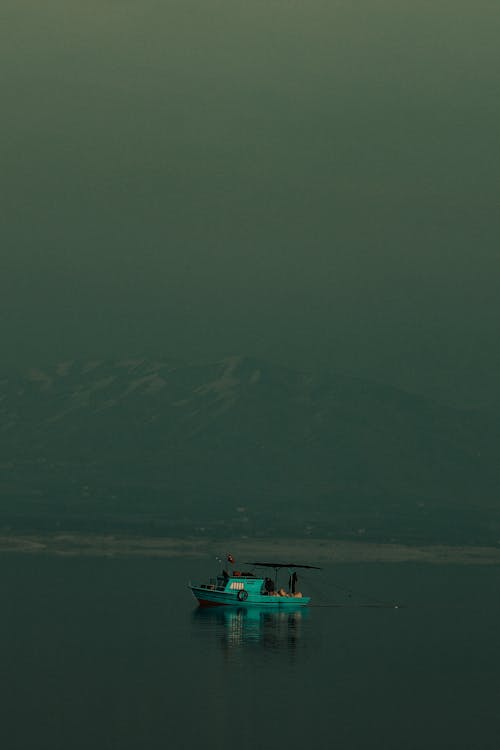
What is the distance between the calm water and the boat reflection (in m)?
0.21

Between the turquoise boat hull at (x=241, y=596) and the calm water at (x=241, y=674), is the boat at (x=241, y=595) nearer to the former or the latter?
the turquoise boat hull at (x=241, y=596)

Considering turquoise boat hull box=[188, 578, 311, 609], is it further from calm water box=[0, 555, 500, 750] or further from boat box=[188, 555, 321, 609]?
calm water box=[0, 555, 500, 750]

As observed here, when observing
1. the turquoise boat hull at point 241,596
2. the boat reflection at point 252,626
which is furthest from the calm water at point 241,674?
the turquoise boat hull at point 241,596

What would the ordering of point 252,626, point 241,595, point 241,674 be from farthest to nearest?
point 241,595 < point 252,626 < point 241,674

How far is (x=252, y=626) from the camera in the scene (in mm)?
121312

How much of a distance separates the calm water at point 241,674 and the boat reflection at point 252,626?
0.21 metres

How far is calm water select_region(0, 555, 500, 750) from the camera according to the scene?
241 feet

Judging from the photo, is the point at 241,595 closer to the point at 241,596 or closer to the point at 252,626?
the point at 241,596

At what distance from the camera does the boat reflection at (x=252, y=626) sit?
108875 mm

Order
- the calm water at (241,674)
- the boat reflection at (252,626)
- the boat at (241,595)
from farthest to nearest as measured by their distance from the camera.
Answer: the boat at (241,595), the boat reflection at (252,626), the calm water at (241,674)

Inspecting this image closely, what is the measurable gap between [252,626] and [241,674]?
30412 mm

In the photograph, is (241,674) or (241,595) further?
(241,595)

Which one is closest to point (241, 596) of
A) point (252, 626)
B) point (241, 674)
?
point (252, 626)

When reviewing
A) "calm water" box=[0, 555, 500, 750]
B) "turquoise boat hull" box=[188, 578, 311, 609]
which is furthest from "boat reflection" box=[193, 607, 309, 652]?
"turquoise boat hull" box=[188, 578, 311, 609]
